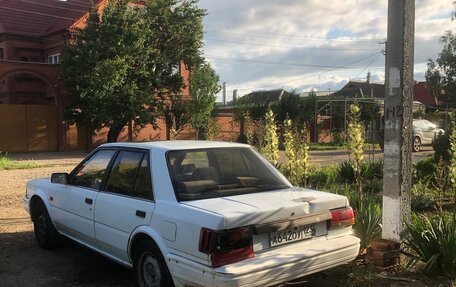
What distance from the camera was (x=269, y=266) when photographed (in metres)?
3.90

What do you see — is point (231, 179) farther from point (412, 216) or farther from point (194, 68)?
point (194, 68)

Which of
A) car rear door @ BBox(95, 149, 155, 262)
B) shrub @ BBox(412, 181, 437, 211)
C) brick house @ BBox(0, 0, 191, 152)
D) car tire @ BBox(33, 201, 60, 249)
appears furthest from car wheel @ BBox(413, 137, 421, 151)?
car rear door @ BBox(95, 149, 155, 262)

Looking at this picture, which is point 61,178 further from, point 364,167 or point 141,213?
point 364,167

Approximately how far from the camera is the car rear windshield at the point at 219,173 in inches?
179

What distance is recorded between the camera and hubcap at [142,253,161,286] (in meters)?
4.38

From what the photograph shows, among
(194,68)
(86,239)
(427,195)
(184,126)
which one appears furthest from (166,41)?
(86,239)

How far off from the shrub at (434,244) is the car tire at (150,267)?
2520 mm

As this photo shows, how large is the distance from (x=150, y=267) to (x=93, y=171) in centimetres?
182

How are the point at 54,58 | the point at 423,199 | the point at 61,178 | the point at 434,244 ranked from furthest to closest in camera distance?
Answer: the point at 54,58, the point at 423,199, the point at 61,178, the point at 434,244

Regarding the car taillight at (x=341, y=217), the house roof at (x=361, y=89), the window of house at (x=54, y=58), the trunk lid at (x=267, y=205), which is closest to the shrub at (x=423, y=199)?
the car taillight at (x=341, y=217)

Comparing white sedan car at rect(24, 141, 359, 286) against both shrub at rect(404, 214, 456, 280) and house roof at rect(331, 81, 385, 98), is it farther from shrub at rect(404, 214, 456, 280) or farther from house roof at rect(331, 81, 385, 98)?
house roof at rect(331, 81, 385, 98)

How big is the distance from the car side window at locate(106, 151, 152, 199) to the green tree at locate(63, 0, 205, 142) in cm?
2010

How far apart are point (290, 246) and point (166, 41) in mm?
26156

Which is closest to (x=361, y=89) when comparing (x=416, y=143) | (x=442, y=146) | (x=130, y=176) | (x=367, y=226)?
(x=416, y=143)
